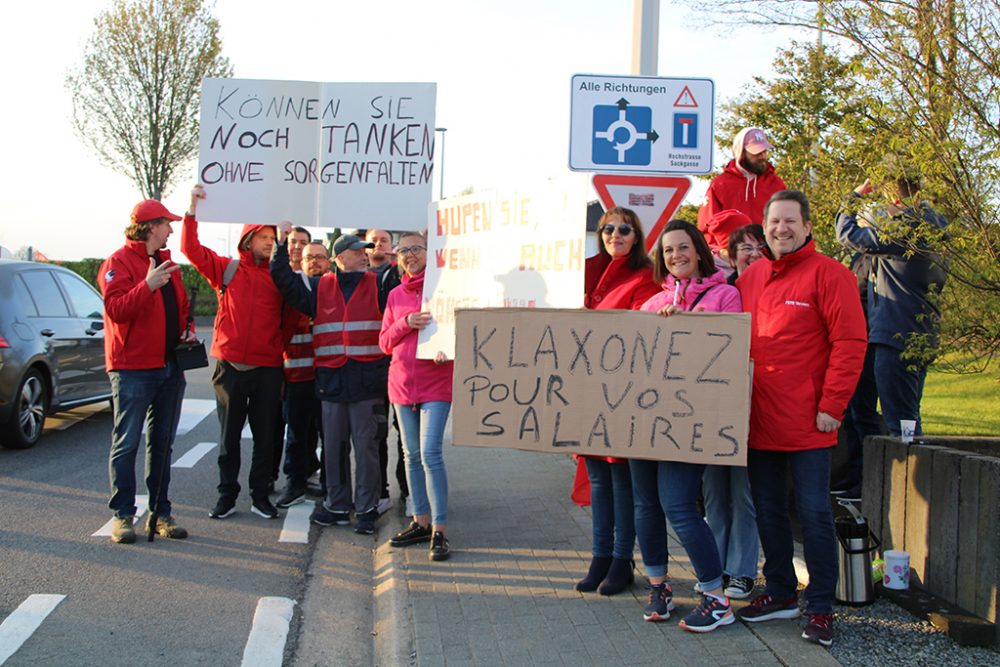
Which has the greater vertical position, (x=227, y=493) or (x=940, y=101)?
(x=940, y=101)

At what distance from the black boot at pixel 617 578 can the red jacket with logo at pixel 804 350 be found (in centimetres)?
101

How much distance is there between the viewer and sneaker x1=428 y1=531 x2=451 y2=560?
232 inches

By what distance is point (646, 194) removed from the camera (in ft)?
19.7

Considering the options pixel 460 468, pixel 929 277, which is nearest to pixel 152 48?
pixel 460 468

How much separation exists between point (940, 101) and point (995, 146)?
0.32 metres

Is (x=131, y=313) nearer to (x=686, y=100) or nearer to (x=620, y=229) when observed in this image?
(x=620, y=229)

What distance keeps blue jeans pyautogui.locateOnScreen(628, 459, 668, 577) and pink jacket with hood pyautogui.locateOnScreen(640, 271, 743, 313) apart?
0.77 metres

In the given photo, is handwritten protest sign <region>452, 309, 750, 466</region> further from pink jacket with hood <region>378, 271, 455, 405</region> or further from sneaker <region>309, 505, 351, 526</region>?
sneaker <region>309, 505, 351, 526</region>

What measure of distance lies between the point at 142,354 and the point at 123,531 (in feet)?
3.68

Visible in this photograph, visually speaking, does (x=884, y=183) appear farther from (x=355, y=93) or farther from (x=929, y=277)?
(x=355, y=93)

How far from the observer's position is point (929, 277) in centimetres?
574

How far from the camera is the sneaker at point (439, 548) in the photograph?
589cm

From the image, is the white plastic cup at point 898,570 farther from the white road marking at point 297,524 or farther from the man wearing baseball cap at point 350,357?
the white road marking at point 297,524

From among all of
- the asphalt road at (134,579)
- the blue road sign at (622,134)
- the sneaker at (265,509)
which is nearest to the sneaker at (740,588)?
the asphalt road at (134,579)
